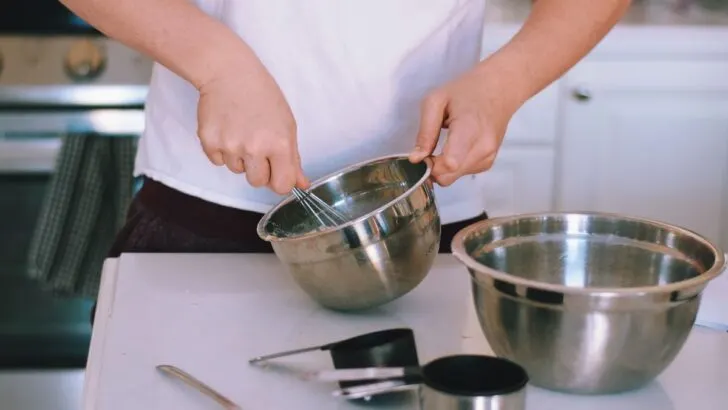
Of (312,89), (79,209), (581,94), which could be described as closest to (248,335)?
(312,89)

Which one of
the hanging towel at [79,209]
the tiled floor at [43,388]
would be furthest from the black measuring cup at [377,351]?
the tiled floor at [43,388]

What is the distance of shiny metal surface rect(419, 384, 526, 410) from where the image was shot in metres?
0.59

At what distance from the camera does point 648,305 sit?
0.67m

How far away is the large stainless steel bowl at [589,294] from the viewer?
0.68 m

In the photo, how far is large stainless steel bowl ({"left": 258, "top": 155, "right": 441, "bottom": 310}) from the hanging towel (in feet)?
3.32

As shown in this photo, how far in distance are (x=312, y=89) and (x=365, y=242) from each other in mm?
252

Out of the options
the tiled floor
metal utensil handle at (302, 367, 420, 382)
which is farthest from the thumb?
the tiled floor

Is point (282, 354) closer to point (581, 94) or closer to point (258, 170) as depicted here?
point (258, 170)

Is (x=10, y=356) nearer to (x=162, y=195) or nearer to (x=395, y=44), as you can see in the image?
(x=162, y=195)

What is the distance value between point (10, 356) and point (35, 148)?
0.40 m

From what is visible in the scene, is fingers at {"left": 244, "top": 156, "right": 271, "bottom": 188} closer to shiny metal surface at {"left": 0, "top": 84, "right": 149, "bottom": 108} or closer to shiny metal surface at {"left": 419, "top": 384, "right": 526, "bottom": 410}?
shiny metal surface at {"left": 419, "top": 384, "right": 526, "bottom": 410}

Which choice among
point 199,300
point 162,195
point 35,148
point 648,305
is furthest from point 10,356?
point 648,305

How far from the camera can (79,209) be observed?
6.07 feet

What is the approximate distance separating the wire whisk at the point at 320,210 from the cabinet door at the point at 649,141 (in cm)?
107
